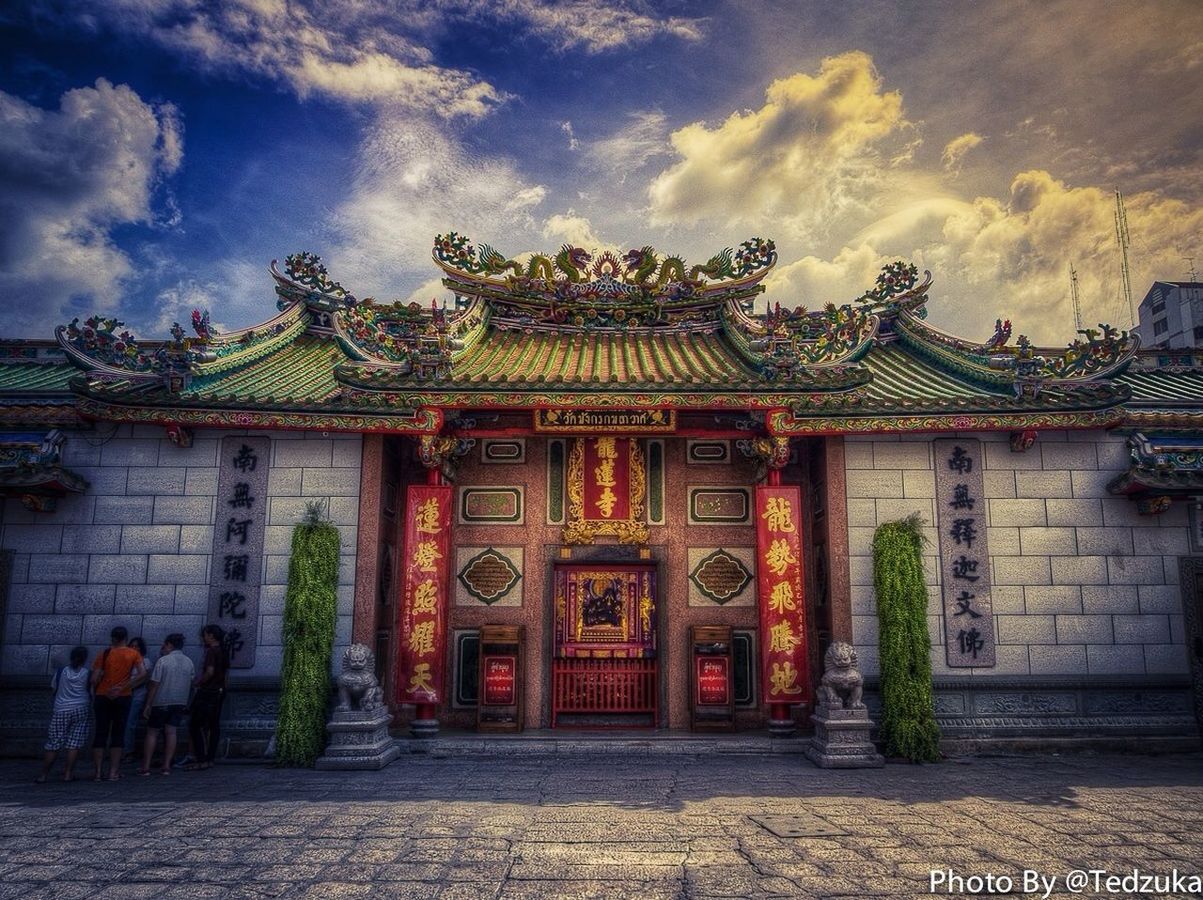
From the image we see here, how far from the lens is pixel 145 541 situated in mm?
9242

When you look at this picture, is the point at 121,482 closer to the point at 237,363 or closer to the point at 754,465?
the point at 237,363

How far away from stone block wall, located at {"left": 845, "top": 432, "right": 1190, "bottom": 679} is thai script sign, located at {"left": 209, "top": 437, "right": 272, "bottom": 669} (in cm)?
773

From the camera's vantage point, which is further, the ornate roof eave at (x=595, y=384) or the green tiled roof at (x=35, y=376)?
the green tiled roof at (x=35, y=376)

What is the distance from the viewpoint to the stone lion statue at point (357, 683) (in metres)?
8.17

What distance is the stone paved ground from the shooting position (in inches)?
184

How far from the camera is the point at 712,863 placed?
4.96 meters

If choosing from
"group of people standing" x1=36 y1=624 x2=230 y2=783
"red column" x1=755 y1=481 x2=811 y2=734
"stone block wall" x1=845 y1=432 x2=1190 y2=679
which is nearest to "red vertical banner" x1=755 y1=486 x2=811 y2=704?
"red column" x1=755 y1=481 x2=811 y2=734

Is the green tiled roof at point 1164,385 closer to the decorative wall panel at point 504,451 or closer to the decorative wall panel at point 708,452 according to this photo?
the decorative wall panel at point 708,452

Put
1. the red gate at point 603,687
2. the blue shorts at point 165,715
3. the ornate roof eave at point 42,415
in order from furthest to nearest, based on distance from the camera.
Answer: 1. the red gate at point 603,687
2. the ornate roof eave at point 42,415
3. the blue shorts at point 165,715

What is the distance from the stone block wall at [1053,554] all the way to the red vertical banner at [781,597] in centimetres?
78

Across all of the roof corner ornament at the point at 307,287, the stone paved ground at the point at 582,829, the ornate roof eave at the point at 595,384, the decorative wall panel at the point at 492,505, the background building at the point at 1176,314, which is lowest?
the stone paved ground at the point at 582,829

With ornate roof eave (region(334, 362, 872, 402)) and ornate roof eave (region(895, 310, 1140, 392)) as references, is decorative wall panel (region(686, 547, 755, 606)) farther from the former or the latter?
ornate roof eave (region(895, 310, 1140, 392))

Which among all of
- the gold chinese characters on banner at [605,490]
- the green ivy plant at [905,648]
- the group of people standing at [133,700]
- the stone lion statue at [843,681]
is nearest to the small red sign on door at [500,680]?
Result: the gold chinese characters on banner at [605,490]

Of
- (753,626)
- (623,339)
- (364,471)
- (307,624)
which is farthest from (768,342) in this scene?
(307,624)
